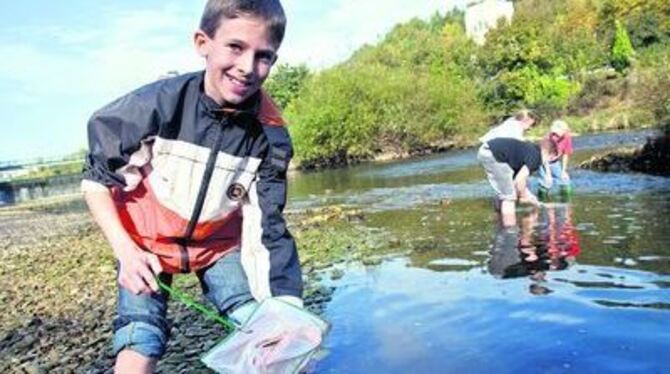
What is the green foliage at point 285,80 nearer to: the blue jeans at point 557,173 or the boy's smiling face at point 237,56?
the blue jeans at point 557,173

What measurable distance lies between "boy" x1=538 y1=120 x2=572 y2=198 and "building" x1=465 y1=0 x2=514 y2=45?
14893 centimetres

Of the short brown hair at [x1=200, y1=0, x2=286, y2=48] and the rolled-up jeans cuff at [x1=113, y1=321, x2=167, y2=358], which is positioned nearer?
the short brown hair at [x1=200, y1=0, x2=286, y2=48]

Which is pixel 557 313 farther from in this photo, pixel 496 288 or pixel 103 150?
pixel 103 150

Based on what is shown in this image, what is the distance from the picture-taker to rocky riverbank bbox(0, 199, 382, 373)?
256 inches

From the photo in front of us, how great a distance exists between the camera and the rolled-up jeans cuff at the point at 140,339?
361 cm

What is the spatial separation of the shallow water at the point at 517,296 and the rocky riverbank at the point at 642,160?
461 cm

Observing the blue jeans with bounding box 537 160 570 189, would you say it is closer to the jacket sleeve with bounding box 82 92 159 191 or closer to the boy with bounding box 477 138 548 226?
the boy with bounding box 477 138 548 226

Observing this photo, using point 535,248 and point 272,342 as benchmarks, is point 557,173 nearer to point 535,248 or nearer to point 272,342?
point 535,248

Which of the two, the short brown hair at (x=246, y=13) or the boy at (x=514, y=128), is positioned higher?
the short brown hair at (x=246, y=13)

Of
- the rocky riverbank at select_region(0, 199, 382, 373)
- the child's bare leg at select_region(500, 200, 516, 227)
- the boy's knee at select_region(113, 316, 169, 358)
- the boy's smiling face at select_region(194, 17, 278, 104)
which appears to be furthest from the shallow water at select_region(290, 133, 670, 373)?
the boy's smiling face at select_region(194, 17, 278, 104)

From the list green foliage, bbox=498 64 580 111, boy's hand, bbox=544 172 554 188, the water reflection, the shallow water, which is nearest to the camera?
the shallow water

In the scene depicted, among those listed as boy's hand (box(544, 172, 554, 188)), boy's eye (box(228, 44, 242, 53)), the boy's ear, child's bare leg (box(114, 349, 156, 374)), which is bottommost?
boy's hand (box(544, 172, 554, 188))

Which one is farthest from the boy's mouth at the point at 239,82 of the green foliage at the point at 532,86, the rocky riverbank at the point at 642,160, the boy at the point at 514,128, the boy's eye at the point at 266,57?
the green foliage at the point at 532,86

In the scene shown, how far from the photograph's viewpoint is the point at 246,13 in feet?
11.3
